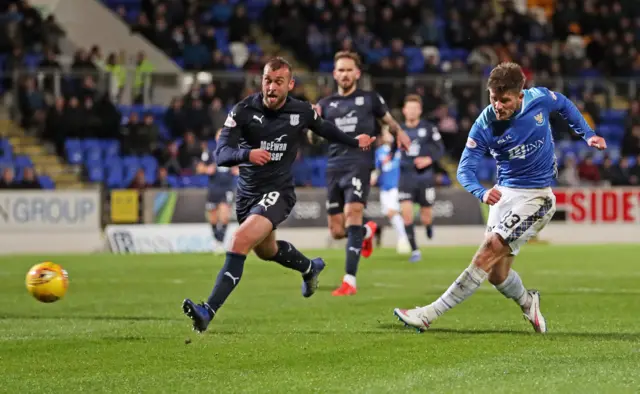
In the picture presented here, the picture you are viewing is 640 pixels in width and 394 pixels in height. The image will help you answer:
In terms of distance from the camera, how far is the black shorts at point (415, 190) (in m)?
18.6

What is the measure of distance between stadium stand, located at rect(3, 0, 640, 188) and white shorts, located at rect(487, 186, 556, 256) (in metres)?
16.3

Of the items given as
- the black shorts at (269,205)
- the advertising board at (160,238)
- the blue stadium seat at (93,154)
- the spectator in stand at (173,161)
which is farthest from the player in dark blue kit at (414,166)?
the blue stadium seat at (93,154)

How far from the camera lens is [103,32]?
93.8 feet

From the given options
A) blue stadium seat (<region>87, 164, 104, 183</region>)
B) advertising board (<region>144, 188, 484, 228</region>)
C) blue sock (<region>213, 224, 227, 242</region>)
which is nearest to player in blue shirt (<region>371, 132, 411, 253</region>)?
advertising board (<region>144, 188, 484, 228</region>)

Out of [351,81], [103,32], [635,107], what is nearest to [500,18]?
[635,107]

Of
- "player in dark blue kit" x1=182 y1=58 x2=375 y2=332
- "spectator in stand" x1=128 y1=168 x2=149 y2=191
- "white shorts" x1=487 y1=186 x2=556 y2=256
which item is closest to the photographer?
"white shorts" x1=487 y1=186 x2=556 y2=256

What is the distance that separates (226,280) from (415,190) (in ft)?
35.0

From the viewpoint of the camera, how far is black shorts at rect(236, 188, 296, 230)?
881 centimetres

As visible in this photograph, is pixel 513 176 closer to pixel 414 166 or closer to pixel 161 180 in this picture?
pixel 414 166

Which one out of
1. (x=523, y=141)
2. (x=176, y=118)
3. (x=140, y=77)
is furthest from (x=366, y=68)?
(x=523, y=141)

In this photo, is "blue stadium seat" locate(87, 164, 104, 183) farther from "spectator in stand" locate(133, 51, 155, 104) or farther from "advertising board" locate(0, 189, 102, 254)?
"spectator in stand" locate(133, 51, 155, 104)

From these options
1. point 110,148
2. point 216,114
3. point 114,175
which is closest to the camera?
point 114,175

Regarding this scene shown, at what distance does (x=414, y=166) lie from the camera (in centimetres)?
1812

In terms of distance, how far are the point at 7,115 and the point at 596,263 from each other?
14101 millimetres
